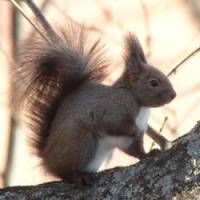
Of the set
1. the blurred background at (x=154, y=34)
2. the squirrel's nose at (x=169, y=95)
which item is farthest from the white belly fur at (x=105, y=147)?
the blurred background at (x=154, y=34)

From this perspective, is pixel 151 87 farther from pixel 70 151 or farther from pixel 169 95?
pixel 70 151

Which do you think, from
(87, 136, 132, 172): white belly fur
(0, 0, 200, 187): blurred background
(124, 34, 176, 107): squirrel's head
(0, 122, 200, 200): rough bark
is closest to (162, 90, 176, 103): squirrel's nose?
(124, 34, 176, 107): squirrel's head

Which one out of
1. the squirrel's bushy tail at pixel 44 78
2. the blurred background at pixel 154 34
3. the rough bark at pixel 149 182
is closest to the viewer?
the rough bark at pixel 149 182

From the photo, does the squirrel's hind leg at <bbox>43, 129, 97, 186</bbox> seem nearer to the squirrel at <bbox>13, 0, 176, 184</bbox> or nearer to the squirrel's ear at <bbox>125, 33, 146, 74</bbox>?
the squirrel at <bbox>13, 0, 176, 184</bbox>

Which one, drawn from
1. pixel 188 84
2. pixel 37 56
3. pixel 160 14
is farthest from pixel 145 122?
pixel 160 14

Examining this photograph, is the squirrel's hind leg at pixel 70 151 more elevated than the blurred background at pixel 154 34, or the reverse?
the squirrel's hind leg at pixel 70 151

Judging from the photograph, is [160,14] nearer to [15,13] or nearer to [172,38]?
[172,38]

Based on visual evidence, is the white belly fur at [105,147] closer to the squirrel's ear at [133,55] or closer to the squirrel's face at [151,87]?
the squirrel's face at [151,87]
